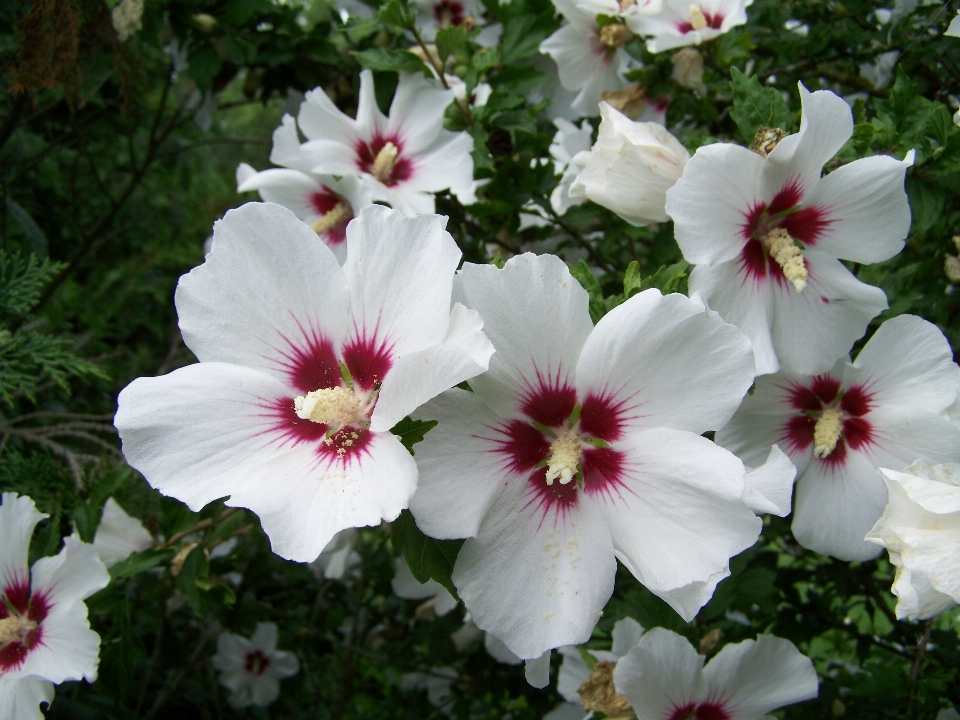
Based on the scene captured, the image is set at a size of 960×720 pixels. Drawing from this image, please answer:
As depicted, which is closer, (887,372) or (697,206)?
(697,206)

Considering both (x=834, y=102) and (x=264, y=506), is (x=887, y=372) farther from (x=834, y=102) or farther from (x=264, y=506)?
(x=264, y=506)

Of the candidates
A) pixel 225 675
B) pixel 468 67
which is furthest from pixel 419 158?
pixel 225 675

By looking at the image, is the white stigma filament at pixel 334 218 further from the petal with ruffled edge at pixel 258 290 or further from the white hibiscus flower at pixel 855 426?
the white hibiscus flower at pixel 855 426

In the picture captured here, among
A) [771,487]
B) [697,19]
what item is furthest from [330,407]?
[697,19]

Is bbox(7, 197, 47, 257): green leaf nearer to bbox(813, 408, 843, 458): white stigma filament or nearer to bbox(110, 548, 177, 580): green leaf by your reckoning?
bbox(110, 548, 177, 580): green leaf

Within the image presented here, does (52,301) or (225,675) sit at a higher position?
(52,301)

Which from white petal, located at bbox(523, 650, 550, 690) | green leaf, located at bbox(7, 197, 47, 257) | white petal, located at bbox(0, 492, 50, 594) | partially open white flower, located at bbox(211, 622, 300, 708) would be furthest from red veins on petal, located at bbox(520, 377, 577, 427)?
partially open white flower, located at bbox(211, 622, 300, 708)

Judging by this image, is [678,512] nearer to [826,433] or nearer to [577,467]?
[577,467]
